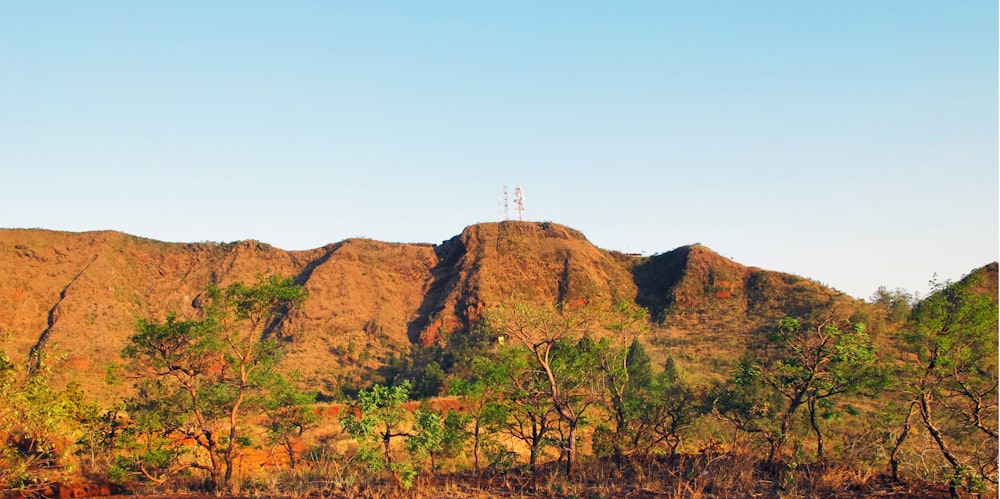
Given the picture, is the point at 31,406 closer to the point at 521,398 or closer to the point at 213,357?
the point at 213,357

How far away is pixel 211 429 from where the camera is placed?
42.9ft

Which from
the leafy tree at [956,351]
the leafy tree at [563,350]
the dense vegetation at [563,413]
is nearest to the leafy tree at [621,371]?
the dense vegetation at [563,413]

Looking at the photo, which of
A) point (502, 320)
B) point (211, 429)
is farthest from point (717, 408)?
point (211, 429)

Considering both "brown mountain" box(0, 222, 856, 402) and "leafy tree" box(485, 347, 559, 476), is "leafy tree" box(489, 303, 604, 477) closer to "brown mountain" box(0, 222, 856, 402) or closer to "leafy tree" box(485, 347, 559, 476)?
"leafy tree" box(485, 347, 559, 476)

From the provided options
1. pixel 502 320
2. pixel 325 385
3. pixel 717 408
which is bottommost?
pixel 325 385

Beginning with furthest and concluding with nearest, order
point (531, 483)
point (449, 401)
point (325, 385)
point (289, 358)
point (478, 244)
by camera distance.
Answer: point (478, 244), point (289, 358), point (325, 385), point (449, 401), point (531, 483)

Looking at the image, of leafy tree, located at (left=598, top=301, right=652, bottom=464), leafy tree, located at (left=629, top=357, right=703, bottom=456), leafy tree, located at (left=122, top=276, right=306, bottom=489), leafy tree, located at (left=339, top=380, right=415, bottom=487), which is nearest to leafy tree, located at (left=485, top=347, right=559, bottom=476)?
leafy tree, located at (left=598, top=301, right=652, bottom=464)

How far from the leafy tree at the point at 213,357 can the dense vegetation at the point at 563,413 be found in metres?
0.05

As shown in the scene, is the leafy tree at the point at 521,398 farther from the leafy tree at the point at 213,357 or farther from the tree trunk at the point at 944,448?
the tree trunk at the point at 944,448

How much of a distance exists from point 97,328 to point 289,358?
663 inches

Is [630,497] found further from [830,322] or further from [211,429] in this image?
[211,429]

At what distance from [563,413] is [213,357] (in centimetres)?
816

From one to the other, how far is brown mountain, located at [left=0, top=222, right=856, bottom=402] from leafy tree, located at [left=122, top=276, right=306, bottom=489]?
3183 centimetres

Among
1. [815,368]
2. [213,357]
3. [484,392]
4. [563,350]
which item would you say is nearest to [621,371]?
[563,350]
